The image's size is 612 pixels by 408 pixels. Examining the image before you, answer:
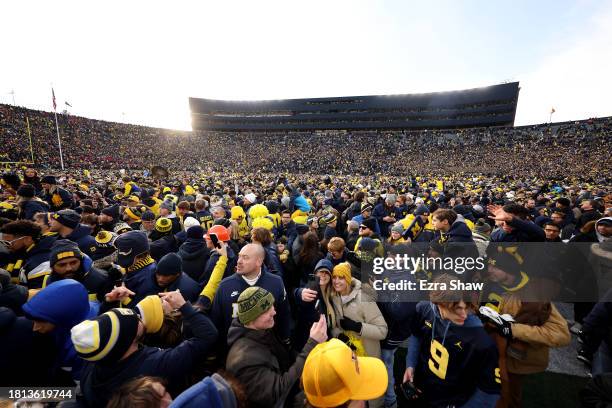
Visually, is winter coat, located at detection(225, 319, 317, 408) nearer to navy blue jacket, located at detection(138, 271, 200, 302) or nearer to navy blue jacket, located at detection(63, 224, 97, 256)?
navy blue jacket, located at detection(138, 271, 200, 302)

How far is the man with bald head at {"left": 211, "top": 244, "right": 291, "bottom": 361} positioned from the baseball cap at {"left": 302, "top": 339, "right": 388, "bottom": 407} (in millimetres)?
1261

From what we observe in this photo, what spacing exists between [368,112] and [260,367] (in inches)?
2751

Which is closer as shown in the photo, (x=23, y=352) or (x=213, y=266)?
(x=23, y=352)

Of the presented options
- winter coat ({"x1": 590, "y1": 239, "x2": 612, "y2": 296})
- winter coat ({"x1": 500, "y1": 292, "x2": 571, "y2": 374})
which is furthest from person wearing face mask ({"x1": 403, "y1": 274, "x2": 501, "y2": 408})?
winter coat ({"x1": 590, "y1": 239, "x2": 612, "y2": 296})

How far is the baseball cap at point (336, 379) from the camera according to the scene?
1.35 meters

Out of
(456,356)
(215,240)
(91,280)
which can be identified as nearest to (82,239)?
(91,280)

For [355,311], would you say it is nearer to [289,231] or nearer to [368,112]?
[289,231]

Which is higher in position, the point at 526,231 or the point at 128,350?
the point at 526,231

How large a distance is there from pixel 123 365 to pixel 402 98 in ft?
231

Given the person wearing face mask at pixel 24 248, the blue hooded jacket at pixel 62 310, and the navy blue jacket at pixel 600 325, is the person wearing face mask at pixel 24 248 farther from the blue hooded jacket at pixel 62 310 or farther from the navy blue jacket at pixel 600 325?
the navy blue jacket at pixel 600 325

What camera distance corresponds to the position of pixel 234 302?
2561mm

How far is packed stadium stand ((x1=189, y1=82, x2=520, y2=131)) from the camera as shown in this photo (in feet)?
184

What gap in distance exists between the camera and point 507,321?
7.54 ft

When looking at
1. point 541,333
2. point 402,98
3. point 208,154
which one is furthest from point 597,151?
point 208,154
